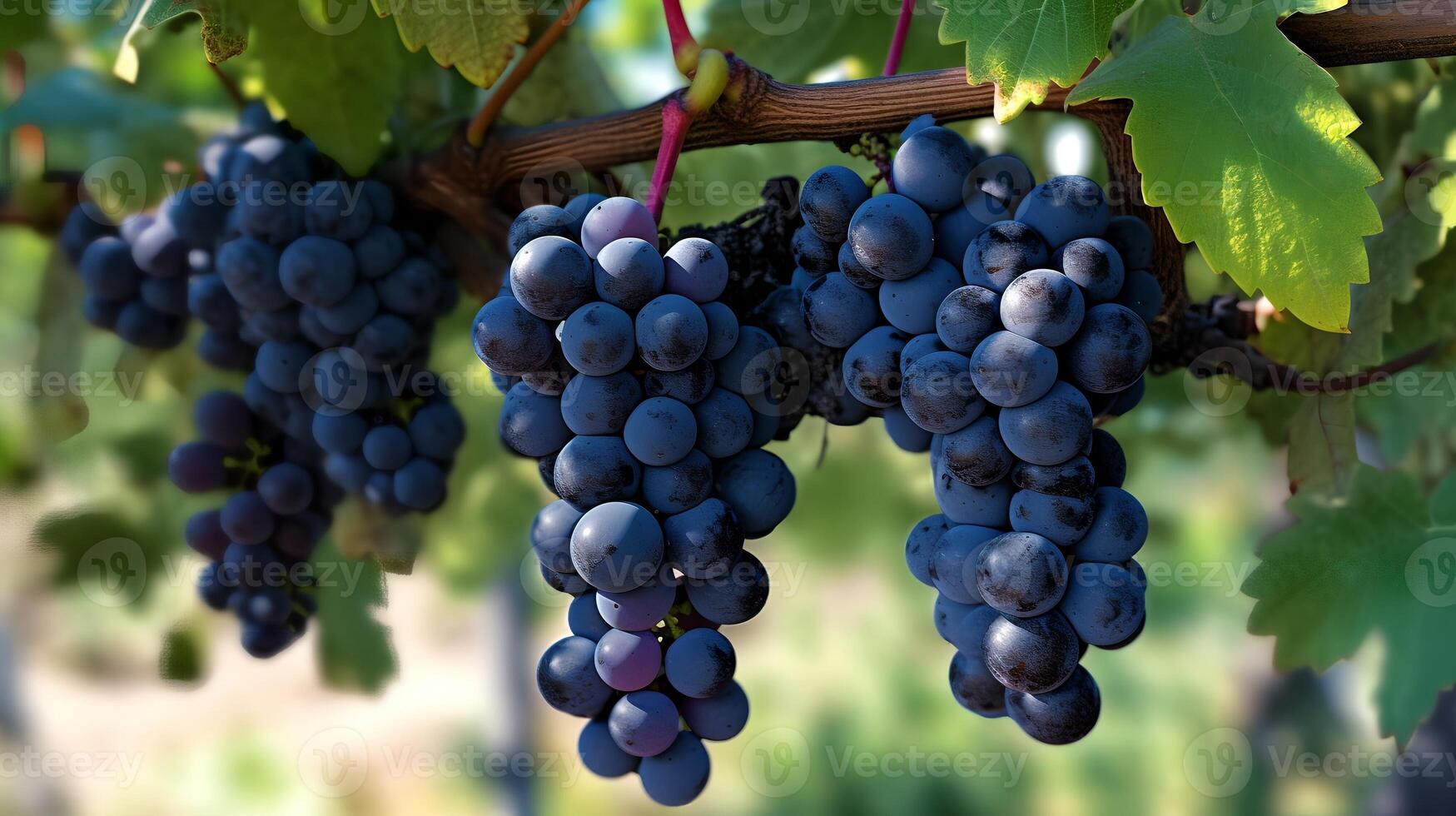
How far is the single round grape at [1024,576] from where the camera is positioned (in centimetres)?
45

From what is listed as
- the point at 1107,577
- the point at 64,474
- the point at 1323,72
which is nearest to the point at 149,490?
the point at 64,474

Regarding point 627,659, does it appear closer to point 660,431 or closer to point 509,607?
point 660,431

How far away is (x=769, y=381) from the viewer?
55cm

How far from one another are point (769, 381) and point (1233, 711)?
3.29 meters

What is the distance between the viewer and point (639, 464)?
51 centimetres

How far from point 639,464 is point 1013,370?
0.19 m

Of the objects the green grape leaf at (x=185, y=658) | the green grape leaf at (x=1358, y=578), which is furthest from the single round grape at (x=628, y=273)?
the green grape leaf at (x=185, y=658)

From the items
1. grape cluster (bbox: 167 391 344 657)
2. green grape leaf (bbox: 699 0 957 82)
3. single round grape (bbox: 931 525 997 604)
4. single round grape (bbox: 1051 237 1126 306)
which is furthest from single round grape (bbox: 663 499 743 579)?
green grape leaf (bbox: 699 0 957 82)

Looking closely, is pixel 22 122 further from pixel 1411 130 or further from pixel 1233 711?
pixel 1233 711

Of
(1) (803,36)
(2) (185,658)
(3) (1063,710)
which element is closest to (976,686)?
(3) (1063,710)

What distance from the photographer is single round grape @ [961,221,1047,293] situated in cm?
48

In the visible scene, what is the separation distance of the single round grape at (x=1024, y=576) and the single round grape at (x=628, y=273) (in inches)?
8.3

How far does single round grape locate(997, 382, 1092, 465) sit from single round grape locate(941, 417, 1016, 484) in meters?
0.01

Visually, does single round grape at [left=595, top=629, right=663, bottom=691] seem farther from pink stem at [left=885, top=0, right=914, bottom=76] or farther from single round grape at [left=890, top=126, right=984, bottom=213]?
pink stem at [left=885, top=0, right=914, bottom=76]
